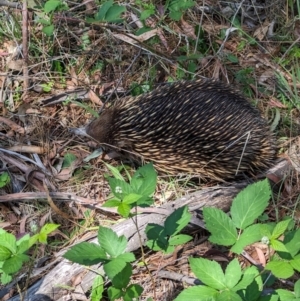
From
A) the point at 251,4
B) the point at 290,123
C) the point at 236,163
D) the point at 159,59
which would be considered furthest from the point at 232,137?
the point at 251,4

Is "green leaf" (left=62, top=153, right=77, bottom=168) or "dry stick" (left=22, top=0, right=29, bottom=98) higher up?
"dry stick" (left=22, top=0, right=29, bottom=98)

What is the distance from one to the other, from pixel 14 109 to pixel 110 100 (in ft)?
2.02

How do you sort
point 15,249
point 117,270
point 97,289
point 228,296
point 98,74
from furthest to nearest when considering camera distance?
point 98,74, point 97,289, point 15,249, point 117,270, point 228,296

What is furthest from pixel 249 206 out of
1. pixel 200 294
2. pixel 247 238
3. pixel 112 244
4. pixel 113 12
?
pixel 113 12

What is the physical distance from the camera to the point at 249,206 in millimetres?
1756

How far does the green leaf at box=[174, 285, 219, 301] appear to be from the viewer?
1.61 metres

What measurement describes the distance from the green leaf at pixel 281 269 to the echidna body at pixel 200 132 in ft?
4.08

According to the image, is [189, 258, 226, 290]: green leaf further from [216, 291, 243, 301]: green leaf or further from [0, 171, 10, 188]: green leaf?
[0, 171, 10, 188]: green leaf

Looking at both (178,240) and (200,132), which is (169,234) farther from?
(200,132)

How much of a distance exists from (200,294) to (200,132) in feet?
4.76

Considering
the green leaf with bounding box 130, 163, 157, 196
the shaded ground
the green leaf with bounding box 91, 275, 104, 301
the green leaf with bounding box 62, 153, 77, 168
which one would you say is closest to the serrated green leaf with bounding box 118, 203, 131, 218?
the green leaf with bounding box 130, 163, 157, 196

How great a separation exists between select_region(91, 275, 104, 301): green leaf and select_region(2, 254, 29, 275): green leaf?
49cm

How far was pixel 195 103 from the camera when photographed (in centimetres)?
299

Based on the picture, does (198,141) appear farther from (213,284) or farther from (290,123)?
(213,284)
